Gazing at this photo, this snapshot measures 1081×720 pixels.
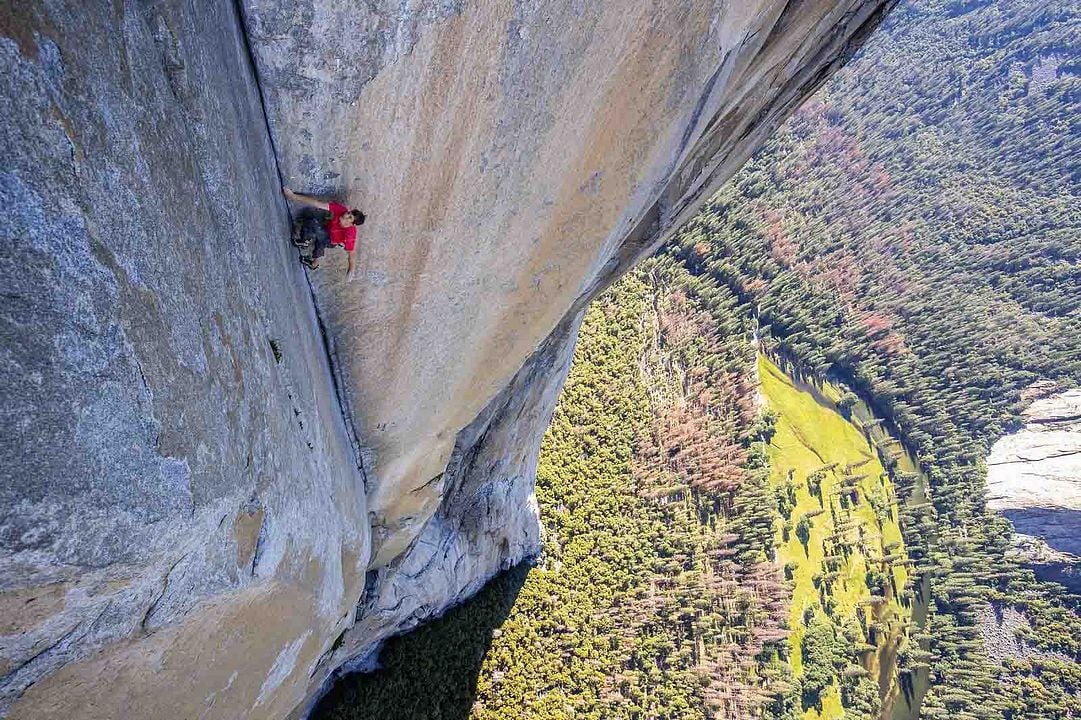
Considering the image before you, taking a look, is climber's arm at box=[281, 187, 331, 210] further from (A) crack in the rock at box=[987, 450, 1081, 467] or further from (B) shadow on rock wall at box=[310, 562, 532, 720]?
(A) crack in the rock at box=[987, 450, 1081, 467]

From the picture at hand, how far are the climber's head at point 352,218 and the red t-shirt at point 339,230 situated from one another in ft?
0.09

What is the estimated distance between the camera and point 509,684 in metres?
14.0

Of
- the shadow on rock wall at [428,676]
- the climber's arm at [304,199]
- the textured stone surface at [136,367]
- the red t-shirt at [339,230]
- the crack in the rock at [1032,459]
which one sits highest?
the crack in the rock at [1032,459]

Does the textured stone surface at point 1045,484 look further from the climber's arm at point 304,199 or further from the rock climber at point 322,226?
the climber's arm at point 304,199

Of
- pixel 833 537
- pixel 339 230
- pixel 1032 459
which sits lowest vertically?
pixel 833 537

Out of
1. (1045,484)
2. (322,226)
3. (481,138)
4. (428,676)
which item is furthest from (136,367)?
(1045,484)

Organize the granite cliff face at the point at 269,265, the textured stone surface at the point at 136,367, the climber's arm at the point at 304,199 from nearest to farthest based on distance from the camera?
the textured stone surface at the point at 136,367
the granite cliff face at the point at 269,265
the climber's arm at the point at 304,199

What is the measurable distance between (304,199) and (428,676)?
43.6ft

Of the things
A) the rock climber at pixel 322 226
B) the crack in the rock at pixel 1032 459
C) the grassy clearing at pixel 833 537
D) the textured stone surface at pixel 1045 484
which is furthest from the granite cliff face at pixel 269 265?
the crack in the rock at pixel 1032 459

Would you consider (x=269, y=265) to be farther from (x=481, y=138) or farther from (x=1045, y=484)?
(x=1045, y=484)

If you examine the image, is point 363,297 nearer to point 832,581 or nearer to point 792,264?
point 832,581

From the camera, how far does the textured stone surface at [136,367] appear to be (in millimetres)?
1886

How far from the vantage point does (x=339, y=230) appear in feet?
15.5

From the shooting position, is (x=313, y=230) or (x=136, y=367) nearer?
(x=136, y=367)
